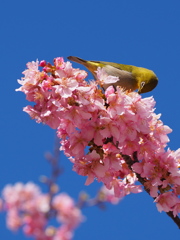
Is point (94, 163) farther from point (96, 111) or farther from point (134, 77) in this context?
point (134, 77)

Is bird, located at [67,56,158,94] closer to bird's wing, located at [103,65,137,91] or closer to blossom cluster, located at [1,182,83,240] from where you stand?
bird's wing, located at [103,65,137,91]

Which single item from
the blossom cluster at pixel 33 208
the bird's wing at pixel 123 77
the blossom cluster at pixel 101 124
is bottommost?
the blossom cluster at pixel 101 124

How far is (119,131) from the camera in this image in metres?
2.53

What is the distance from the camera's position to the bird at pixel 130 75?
14.4ft

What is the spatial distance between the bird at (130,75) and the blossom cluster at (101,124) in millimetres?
1646

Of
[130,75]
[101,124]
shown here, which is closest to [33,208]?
[130,75]

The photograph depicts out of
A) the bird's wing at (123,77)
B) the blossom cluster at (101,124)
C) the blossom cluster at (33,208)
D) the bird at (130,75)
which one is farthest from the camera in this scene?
the blossom cluster at (33,208)

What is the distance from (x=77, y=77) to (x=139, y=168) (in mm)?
765

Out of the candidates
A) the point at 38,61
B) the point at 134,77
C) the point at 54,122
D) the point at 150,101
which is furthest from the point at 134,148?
the point at 134,77

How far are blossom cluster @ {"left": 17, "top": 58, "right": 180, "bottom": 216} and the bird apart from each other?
1.65 m

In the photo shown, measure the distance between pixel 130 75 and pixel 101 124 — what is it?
7.79ft

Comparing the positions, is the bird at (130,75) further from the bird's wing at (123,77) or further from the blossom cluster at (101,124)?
the blossom cluster at (101,124)

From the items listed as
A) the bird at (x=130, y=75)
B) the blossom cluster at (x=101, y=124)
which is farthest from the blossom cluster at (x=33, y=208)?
the blossom cluster at (x=101, y=124)

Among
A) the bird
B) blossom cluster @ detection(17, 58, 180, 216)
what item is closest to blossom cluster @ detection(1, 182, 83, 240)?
the bird
